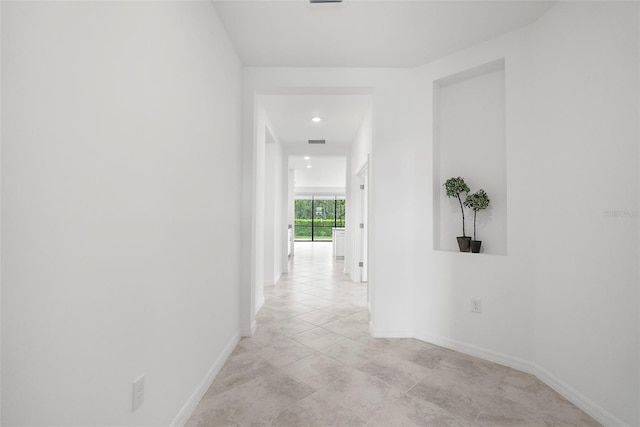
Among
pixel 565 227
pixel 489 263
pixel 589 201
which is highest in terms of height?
pixel 589 201

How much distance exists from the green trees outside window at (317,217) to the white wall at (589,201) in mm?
13795

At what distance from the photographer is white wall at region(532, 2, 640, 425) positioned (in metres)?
1.66

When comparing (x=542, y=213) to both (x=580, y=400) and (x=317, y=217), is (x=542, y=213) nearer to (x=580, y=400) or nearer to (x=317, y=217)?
(x=580, y=400)

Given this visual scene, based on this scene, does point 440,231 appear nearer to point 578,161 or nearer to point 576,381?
point 578,161

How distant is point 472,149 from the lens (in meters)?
2.76

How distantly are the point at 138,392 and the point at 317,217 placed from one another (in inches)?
591

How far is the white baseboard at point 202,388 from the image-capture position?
5.41 ft

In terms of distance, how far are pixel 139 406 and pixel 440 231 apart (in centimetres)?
255

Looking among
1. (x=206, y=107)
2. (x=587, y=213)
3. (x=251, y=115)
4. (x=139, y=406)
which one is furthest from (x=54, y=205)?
(x=587, y=213)

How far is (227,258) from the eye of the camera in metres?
2.47

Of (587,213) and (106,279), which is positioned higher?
(587,213)

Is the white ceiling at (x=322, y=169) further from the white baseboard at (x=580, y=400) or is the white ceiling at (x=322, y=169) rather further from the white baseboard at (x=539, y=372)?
the white baseboard at (x=580, y=400)

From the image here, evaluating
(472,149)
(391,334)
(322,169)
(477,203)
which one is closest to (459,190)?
(477,203)

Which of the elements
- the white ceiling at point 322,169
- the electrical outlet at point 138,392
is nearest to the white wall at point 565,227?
the electrical outlet at point 138,392
